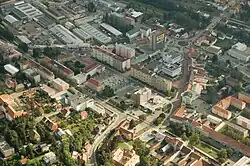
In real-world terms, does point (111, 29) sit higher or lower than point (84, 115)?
lower

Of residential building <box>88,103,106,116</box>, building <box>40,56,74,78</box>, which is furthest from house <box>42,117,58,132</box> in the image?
building <box>40,56,74,78</box>

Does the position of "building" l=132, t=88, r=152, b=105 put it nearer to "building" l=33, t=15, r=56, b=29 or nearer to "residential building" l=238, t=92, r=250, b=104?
"residential building" l=238, t=92, r=250, b=104

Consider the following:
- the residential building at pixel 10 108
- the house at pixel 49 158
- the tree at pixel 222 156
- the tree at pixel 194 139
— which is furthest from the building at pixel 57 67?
the tree at pixel 222 156

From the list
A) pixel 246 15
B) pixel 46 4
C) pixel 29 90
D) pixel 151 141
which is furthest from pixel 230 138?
pixel 46 4

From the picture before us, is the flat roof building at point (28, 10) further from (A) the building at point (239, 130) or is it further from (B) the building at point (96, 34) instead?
(A) the building at point (239, 130)

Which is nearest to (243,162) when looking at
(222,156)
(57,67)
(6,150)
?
(222,156)

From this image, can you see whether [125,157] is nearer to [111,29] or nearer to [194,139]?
[194,139]

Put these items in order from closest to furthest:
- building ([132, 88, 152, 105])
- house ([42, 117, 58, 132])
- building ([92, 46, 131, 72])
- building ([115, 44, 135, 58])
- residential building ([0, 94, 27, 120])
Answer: house ([42, 117, 58, 132])
residential building ([0, 94, 27, 120])
building ([132, 88, 152, 105])
building ([92, 46, 131, 72])
building ([115, 44, 135, 58])
